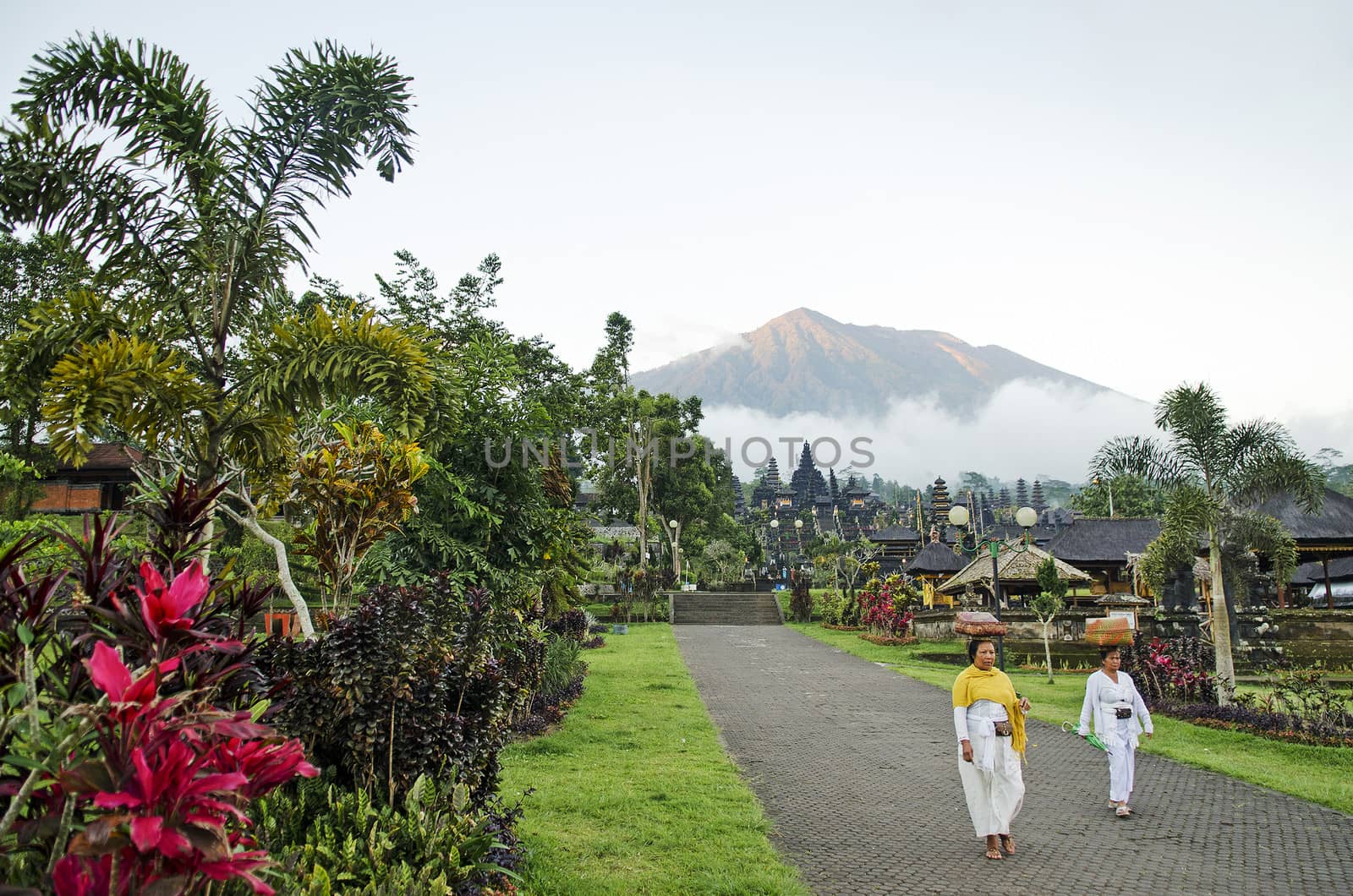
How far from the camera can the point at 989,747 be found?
6.02 meters

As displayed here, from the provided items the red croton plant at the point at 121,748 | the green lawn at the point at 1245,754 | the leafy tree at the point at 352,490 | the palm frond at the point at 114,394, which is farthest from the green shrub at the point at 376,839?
the green lawn at the point at 1245,754

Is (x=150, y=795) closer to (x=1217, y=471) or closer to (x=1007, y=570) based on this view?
(x=1217, y=471)

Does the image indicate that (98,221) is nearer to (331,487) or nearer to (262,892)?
(331,487)

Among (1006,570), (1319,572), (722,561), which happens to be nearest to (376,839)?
(1006,570)

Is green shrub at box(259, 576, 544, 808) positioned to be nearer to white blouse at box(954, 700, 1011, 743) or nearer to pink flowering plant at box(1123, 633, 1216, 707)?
white blouse at box(954, 700, 1011, 743)

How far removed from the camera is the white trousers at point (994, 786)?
588cm

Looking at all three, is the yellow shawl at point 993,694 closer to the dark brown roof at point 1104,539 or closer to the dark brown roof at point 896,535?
the dark brown roof at point 1104,539

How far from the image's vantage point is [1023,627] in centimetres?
2084

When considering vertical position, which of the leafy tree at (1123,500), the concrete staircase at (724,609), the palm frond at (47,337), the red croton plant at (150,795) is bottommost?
the concrete staircase at (724,609)

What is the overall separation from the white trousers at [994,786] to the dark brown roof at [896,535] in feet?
150

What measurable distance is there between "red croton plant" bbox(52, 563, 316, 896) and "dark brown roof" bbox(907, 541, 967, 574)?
32.5m

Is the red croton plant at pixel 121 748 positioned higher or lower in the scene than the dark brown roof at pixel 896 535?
lower

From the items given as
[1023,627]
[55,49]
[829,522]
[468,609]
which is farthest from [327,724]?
[829,522]

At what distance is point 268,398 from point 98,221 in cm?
204
